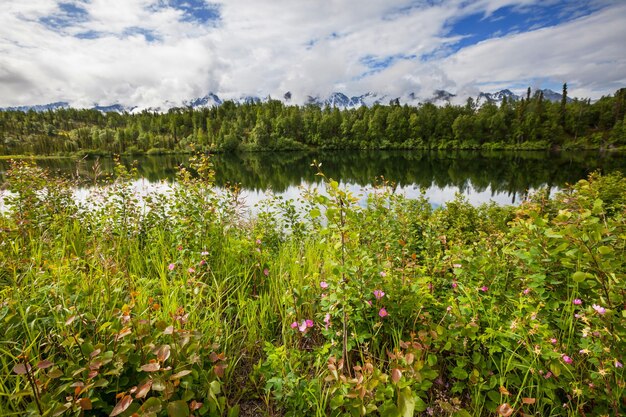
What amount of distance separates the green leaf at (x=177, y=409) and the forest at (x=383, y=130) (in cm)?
7653

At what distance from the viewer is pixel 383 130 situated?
10369cm

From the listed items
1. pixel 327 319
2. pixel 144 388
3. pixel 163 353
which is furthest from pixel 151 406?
pixel 327 319

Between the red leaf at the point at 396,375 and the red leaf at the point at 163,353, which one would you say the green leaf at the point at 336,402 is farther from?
the red leaf at the point at 163,353

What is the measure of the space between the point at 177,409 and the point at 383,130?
110 metres

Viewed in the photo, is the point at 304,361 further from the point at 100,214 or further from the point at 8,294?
the point at 100,214

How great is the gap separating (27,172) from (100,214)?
1.27 metres

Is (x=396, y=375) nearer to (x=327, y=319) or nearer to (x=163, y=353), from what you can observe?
(x=327, y=319)

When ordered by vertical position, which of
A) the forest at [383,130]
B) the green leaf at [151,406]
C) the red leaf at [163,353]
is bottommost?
the green leaf at [151,406]

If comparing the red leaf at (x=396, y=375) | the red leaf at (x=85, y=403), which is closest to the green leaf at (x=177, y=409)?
the red leaf at (x=85, y=403)

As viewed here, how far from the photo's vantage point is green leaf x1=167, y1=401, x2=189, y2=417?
1.48 metres

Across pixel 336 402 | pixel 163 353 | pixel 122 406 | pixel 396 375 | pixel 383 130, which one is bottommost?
pixel 336 402

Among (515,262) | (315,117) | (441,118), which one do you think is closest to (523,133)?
(441,118)

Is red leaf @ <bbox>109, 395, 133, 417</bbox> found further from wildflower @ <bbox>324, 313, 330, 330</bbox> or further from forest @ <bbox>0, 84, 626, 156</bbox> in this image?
forest @ <bbox>0, 84, 626, 156</bbox>

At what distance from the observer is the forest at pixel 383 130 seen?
268ft
